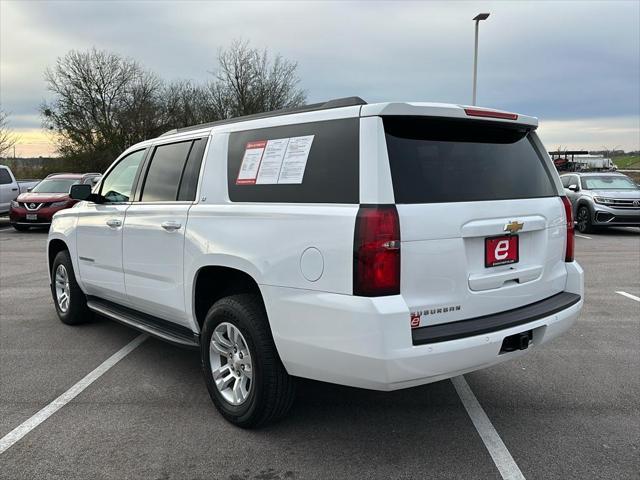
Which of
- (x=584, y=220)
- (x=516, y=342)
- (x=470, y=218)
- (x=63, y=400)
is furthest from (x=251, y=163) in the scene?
(x=584, y=220)

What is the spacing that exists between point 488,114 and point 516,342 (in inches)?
51.6

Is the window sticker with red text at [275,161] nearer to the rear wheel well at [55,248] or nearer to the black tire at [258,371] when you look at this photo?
the black tire at [258,371]

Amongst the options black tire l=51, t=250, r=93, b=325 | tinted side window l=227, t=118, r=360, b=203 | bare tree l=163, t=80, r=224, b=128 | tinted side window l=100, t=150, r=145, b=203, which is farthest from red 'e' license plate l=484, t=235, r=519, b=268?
bare tree l=163, t=80, r=224, b=128

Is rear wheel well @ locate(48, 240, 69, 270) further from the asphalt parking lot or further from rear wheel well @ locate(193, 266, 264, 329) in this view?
rear wheel well @ locate(193, 266, 264, 329)

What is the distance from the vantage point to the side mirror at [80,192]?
4848 millimetres

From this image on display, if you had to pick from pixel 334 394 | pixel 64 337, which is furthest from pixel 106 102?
pixel 334 394

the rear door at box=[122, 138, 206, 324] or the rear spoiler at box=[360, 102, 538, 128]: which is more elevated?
the rear spoiler at box=[360, 102, 538, 128]

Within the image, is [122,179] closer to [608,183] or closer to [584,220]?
[584,220]

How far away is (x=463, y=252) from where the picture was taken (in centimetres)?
278

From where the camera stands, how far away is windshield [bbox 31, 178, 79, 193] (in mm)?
15859

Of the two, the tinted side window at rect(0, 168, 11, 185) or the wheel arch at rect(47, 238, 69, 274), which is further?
the tinted side window at rect(0, 168, 11, 185)

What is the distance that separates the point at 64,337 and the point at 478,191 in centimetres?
422

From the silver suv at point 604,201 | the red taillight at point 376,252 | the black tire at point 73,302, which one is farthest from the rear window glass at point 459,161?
the silver suv at point 604,201

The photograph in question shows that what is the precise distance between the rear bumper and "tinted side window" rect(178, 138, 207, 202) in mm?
1143
